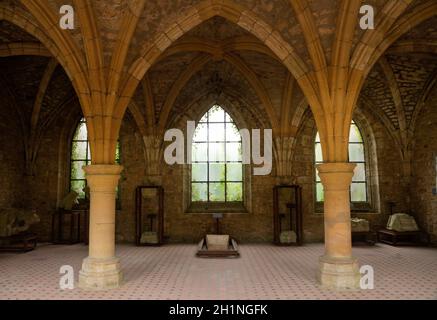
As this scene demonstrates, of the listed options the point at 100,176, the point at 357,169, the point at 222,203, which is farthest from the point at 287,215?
the point at 100,176

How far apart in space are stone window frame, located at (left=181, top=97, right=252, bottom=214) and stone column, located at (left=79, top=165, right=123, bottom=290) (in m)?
5.17

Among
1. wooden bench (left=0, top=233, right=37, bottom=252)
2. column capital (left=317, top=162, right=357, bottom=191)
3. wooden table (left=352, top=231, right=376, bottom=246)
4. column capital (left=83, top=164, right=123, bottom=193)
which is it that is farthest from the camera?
wooden table (left=352, top=231, right=376, bottom=246)

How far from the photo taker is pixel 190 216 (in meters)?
11.1

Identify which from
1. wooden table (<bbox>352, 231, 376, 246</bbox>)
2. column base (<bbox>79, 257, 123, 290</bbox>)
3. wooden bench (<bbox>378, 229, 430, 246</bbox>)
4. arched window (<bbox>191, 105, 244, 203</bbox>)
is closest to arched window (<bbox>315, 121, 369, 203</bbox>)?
wooden table (<bbox>352, 231, 376, 246</bbox>)

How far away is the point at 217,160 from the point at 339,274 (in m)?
6.60

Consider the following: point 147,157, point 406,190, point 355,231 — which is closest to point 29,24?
point 147,157

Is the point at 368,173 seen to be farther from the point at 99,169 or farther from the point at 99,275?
the point at 99,275

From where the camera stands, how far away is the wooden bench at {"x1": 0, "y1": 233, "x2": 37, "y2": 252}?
30.3ft

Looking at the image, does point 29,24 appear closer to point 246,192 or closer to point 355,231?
point 246,192

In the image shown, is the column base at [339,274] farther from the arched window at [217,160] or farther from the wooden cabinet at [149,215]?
the arched window at [217,160]

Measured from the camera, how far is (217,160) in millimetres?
11680

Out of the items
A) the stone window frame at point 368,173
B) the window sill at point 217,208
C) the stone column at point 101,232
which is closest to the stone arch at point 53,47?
the stone column at point 101,232

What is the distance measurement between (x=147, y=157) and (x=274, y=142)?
3974mm

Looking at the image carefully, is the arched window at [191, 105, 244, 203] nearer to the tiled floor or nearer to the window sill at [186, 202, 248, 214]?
the window sill at [186, 202, 248, 214]
